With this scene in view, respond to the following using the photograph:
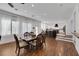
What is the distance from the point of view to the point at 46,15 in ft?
9.68

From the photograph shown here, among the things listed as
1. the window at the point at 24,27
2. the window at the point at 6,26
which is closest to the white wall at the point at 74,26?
the window at the point at 24,27

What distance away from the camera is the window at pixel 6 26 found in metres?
2.87

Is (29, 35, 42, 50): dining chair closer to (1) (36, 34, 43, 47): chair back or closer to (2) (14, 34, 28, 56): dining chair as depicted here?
(1) (36, 34, 43, 47): chair back

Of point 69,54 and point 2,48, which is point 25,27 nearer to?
point 2,48

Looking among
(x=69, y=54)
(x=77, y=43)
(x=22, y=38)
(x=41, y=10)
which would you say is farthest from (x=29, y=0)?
(x=77, y=43)

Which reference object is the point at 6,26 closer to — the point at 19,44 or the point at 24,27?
the point at 24,27

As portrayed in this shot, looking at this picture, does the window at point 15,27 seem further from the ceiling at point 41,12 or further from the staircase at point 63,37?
the staircase at point 63,37

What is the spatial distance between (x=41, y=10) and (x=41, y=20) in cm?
31

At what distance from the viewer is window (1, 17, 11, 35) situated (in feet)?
9.41

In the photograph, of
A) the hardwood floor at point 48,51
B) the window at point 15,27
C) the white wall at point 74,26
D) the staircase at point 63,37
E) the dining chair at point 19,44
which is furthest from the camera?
the staircase at point 63,37

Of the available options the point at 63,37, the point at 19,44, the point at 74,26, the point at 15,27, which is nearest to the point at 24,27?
the point at 15,27

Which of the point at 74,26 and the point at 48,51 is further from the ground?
the point at 74,26

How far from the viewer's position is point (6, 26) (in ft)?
9.52

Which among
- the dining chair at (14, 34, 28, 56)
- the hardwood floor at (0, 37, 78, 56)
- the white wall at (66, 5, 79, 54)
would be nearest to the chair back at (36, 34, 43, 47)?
the hardwood floor at (0, 37, 78, 56)
